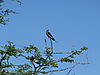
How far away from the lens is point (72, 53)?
466 inches

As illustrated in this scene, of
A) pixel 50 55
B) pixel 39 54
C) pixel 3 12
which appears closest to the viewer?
pixel 50 55

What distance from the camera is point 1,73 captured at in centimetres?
1117

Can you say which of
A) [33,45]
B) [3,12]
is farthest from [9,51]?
[3,12]

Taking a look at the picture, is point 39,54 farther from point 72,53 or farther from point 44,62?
point 72,53

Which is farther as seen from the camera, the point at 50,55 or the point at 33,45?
the point at 33,45

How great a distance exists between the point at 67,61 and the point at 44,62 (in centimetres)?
129

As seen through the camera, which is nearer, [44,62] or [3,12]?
[44,62]

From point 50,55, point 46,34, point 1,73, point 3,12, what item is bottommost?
point 1,73

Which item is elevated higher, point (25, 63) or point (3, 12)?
point (3, 12)

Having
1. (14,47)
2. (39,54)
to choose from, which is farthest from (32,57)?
(14,47)

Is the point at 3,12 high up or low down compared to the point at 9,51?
up

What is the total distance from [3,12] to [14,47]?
1920 mm

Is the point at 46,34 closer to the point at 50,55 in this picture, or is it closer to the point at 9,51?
the point at 50,55

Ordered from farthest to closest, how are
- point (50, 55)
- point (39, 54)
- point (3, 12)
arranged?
point (3, 12) < point (39, 54) < point (50, 55)
